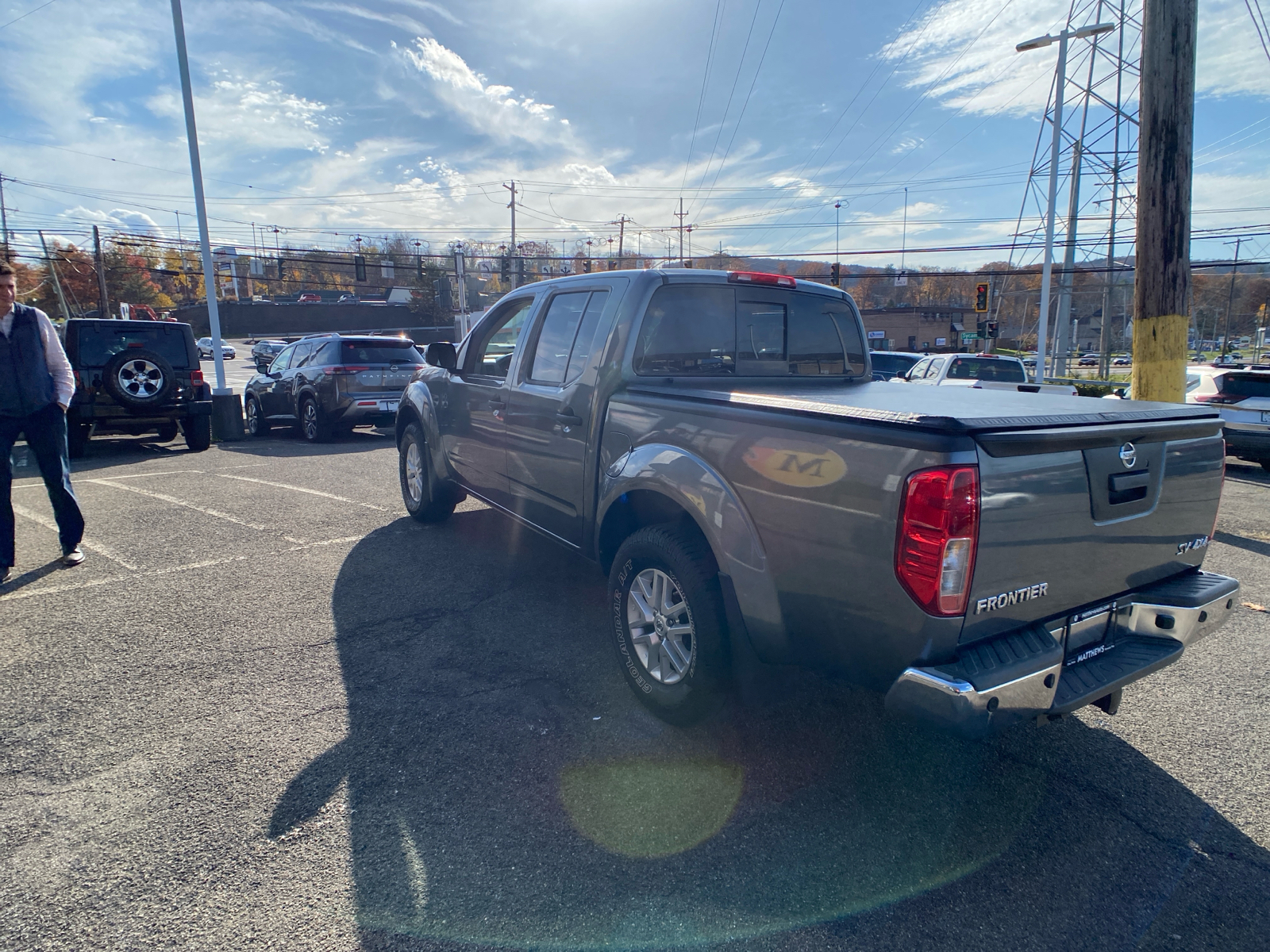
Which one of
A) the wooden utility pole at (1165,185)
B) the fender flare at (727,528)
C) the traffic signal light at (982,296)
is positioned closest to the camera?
the fender flare at (727,528)

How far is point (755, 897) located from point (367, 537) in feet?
15.7

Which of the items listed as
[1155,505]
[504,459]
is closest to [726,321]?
[504,459]

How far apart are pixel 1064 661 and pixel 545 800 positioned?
1.87m

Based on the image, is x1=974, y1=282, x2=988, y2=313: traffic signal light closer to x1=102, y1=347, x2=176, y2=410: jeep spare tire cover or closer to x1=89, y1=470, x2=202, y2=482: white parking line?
x1=102, y1=347, x2=176, y2=410: jeep spare tire cover

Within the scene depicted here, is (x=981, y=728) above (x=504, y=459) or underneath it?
underneath

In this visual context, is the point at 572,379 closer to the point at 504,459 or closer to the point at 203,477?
the point at 504,459

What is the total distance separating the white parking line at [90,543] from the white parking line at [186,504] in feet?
3.21

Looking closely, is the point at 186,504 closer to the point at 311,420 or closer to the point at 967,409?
the point at 311,420

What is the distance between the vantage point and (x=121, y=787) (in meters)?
2.65

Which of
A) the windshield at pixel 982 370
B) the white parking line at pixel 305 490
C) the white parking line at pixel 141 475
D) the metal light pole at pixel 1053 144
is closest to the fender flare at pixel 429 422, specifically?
the white parking line at pixel 305 490

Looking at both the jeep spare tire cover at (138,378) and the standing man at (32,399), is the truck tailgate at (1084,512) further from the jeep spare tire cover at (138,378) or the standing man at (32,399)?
the jeep spare tire cover at (138,378)

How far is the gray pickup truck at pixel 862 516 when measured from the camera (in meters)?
2.04

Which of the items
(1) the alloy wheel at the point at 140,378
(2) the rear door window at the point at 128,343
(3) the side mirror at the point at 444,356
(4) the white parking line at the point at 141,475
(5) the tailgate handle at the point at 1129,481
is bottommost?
(4) the white parking line at the point at 141,475

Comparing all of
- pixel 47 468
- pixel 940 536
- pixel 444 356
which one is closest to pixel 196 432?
pixel 47 468
